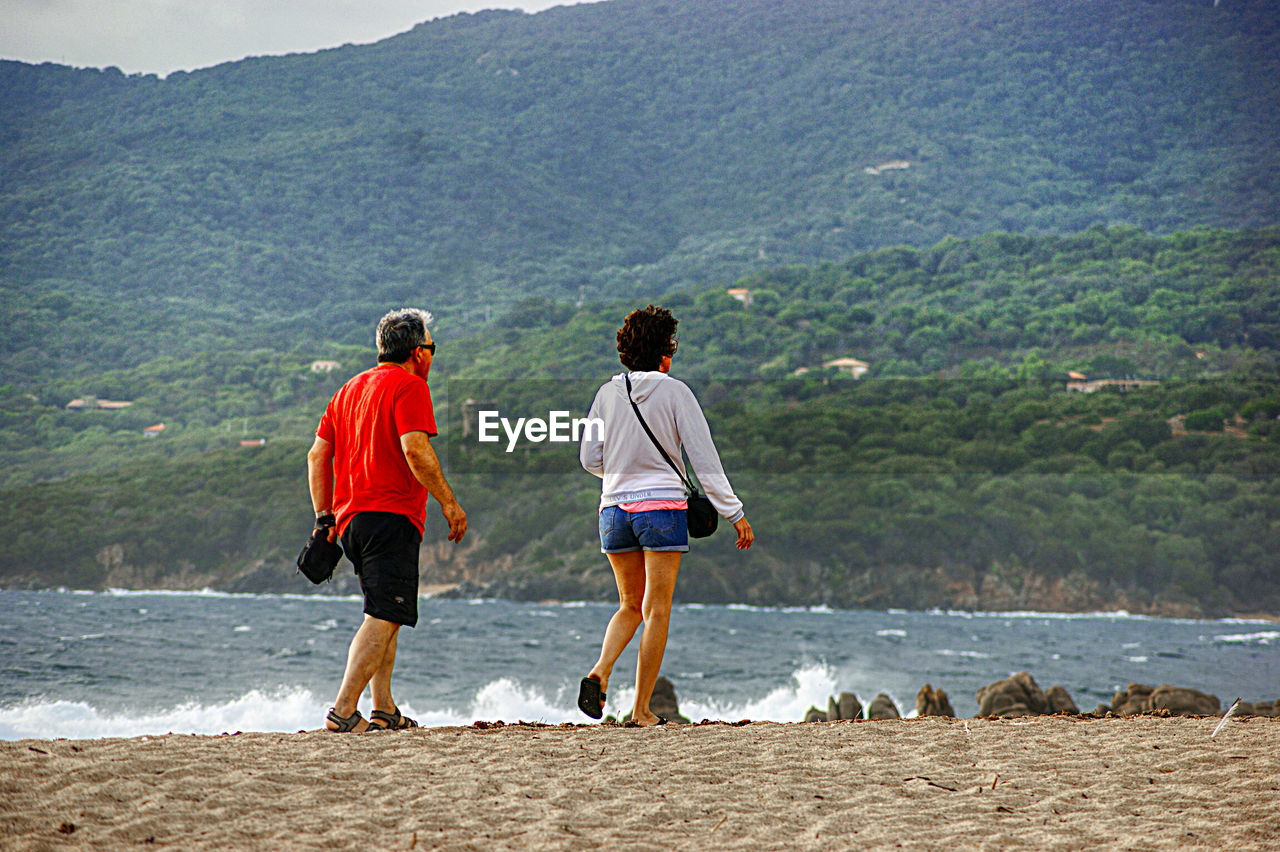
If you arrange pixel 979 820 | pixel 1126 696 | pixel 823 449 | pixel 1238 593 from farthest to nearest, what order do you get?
1. pixel 823 449
2. pixel 1238 593
3. pixel 1126 696
4. pixel 979 820

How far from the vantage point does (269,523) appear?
95938 millimetres

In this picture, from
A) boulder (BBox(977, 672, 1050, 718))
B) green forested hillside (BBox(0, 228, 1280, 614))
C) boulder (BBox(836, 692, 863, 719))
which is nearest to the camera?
boulder (BBox(977, 672, 1050, 718))

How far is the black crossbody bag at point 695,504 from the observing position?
5.19 m

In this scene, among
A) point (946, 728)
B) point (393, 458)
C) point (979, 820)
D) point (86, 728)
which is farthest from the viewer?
point (86, 728)

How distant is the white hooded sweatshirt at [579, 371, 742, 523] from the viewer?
5.15m

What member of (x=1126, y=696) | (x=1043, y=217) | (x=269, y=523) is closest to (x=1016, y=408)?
(x=269, y=523)

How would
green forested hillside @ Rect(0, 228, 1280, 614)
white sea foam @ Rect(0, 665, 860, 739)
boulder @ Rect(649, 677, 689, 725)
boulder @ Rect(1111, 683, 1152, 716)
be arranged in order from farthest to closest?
1. green forested hillside @ Rect(0, 228, 1280, 614)
2. white sea foam @ Rect(0, 665, 860, 739)
3. boulder @ Rect(649, 677, 689, 725)
4. boulder @ Rect(1111, 683, 1152, 716)

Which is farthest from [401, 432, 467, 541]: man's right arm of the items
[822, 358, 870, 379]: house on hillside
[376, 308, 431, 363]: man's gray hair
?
[822, 358, 870, 379]: house on hillside

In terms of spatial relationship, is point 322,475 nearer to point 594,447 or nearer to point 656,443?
point 594,447

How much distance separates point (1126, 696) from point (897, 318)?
106536mm

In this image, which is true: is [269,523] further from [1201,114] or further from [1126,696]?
[1201,114]

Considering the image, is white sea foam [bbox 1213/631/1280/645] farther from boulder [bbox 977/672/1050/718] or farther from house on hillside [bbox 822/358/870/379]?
boulder [bbox 977/672/1050/718]

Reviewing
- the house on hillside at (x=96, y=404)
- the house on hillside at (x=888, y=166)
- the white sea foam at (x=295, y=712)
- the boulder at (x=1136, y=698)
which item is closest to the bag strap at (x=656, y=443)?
the boulder at (x=1136, y=698)

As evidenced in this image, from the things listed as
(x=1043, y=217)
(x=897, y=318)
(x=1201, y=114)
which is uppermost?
(x=1201, y=114)
